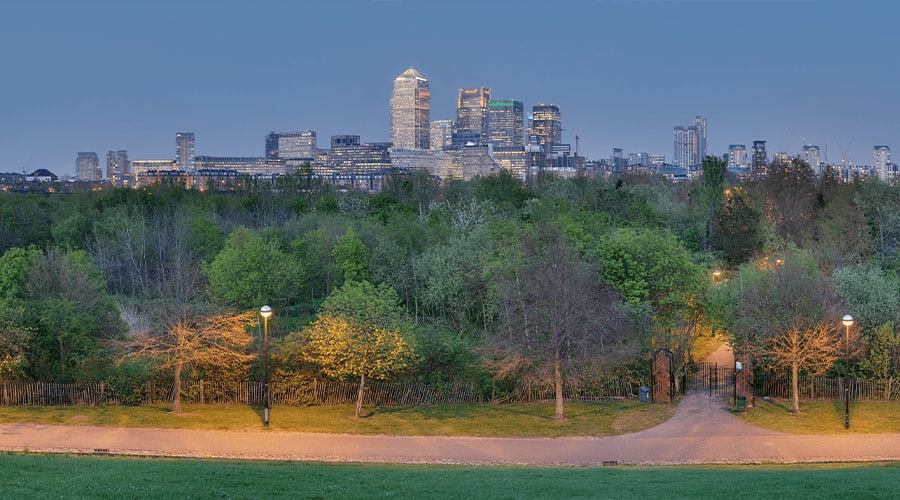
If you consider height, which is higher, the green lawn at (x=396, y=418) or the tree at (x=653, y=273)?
the tree at (x=653, y=273)

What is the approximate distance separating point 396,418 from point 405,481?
428 inches

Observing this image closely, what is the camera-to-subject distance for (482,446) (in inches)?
1062

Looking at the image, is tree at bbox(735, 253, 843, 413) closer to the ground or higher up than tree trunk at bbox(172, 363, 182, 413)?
higher up

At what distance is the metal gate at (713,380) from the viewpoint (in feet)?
115

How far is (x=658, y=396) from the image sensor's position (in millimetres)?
33594

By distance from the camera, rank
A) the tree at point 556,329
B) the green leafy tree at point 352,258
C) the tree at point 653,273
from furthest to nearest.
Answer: the green leafy tree at point 352,258 → the tree at point 653,273 → the tree at point 556,329

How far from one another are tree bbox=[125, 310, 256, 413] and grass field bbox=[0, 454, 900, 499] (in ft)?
27.1

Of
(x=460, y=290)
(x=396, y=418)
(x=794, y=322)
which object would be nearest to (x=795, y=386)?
(x=794, y=322)

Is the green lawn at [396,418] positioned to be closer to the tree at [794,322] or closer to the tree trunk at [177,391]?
the tree trunk at [177,391]

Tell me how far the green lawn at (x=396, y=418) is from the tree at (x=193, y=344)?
62.5 inches

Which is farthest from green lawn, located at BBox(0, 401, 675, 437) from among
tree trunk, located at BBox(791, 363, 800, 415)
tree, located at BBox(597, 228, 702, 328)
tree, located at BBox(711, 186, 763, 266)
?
tree, located at BBox(711, 186, 763, 266)

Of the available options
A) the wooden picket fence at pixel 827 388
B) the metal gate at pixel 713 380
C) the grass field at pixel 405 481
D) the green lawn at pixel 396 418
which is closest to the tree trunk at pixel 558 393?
the green lawn at pixel 396 418

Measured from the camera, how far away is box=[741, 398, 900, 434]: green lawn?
28.7m

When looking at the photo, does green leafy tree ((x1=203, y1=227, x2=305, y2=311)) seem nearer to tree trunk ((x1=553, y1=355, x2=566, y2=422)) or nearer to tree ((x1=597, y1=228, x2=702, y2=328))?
tree ((x1=597, y1=228, x2=702, y2=328))
